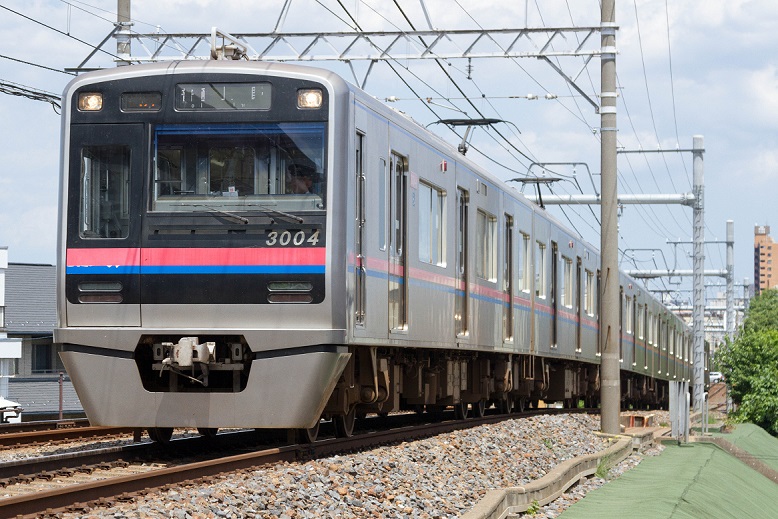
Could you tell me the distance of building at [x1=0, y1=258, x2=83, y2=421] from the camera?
39344 millimetres

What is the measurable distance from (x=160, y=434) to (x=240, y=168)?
8.07 ft

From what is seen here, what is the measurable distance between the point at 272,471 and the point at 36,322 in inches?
1342

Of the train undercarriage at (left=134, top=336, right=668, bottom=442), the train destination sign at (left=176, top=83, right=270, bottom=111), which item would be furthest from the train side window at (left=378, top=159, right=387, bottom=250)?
the train destination sign at (left=176, top=83, right=270, bottom=111)

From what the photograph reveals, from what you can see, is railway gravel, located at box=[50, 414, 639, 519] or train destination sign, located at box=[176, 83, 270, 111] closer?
railway gravel, located at box=[50, 414, 639, 519]

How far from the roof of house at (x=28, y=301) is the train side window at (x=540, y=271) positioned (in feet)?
78.9

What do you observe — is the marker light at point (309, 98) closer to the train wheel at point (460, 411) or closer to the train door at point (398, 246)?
the train door at point (398, 246)

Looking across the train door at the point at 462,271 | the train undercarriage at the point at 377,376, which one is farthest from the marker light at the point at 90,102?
the train door at the point at 462,271

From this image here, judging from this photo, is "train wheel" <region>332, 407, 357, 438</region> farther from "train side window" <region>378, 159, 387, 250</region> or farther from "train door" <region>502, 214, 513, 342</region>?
"train door" <region>502, 214, 513, 342</region>

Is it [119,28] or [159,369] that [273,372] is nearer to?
[159,369]

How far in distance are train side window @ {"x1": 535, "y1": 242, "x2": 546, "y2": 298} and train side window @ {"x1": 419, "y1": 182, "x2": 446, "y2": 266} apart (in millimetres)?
6350

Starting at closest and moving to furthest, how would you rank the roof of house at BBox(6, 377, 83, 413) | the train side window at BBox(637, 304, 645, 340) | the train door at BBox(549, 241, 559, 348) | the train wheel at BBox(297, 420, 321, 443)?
the train wheel at BBox(297, 420, 321, 443) → the train door at BBox(549, 241, 559, 348) → the train side window at BBox(637, 304, 645, 340) → the roof of house at BBox(6, 377, 83, 413)

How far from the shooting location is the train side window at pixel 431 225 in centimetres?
1300

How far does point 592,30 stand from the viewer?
1780 cm

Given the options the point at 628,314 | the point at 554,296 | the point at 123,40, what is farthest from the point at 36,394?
the point at 554,296
